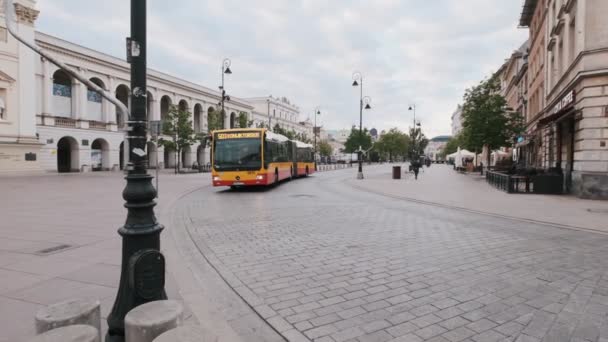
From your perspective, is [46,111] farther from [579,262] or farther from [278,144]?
[579,262]

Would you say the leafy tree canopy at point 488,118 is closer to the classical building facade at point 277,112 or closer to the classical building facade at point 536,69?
the classical building facade at point 536,69

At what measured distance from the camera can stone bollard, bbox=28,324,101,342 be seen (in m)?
2.43

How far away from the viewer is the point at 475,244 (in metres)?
6.83

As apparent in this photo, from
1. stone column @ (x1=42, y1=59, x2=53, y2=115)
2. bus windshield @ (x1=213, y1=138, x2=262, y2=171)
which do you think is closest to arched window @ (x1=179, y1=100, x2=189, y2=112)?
stone column @ (x1=42, y1=59, x2=53, y2=115)

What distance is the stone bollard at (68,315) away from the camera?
2.72 m

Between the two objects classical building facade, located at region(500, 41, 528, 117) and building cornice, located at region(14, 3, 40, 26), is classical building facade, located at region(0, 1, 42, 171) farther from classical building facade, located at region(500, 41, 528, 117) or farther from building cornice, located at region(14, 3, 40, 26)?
classical building facade, located at region(500, 41, 528, 117)

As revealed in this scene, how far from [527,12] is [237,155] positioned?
3044cm

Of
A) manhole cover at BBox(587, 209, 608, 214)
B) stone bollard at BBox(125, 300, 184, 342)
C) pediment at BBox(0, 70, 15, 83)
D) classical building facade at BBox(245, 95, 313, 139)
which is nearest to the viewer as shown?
stone bollard at BBox(125, 300, 184, 342)

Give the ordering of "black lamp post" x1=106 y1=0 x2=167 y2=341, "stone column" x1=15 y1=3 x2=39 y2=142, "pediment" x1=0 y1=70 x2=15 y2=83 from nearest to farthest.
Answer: "black lamp post" x1=106 y1=0 x2=167 y2=341 → "pediment" x1=0 y1=70 x2=15 y2=83 → "stone column" x1=15 y1=3 x2=39 y2=142

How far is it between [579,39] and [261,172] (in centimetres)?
1480

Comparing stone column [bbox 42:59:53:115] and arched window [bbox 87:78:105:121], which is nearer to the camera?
stone column [bbox 42:59:53:115]

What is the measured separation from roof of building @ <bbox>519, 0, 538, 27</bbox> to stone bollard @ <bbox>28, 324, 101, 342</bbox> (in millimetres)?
36456

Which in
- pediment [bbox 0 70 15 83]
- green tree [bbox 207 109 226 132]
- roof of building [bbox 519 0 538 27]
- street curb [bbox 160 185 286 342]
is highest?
roof of building [bbox 519 0 538 27]

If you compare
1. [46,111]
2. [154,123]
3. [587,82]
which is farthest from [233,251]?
[46,111]
